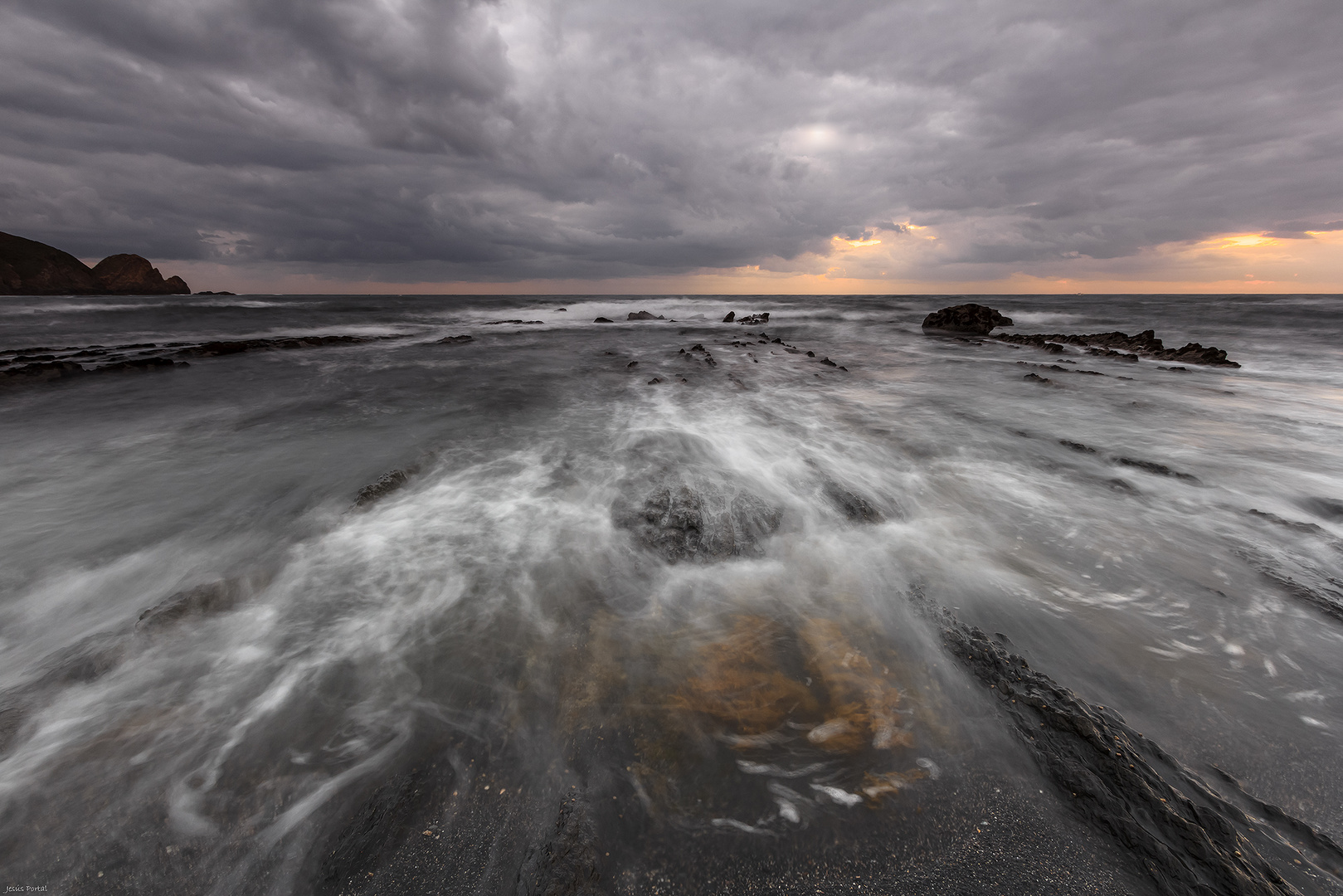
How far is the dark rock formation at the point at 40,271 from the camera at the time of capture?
94.7 meters

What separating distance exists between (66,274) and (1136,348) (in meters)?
180

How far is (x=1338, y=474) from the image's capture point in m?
6.30

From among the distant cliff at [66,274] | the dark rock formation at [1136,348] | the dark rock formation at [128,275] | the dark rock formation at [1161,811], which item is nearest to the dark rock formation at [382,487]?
the dark rock formation at [1161,811]

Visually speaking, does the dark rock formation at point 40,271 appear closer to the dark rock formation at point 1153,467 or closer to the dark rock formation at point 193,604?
the dark rock formation at point 193,604

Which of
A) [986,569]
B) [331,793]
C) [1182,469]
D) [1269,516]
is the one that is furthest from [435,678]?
[1182,469]

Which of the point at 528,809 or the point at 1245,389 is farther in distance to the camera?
the point at 1245,389

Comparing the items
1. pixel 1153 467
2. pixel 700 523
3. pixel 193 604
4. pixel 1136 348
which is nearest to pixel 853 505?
pixel 700 523

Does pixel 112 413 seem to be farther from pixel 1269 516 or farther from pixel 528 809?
pixel 1269 516

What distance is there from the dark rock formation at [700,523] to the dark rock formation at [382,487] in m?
2.94

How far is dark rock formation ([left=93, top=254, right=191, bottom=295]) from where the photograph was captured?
105938 mm

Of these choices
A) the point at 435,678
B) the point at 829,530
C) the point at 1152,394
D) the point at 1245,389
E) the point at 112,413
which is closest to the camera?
the point at 435,678

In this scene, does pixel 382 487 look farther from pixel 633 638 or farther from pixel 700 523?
pixel 633 638

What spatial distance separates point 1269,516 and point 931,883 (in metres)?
6.35

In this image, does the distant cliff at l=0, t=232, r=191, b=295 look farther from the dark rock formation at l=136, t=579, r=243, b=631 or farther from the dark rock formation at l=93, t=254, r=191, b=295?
the dark rock formation at l=136, t=579, r=243, b=631
